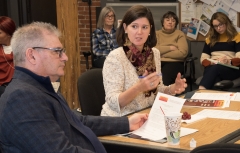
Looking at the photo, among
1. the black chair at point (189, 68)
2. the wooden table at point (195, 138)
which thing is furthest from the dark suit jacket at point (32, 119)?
the black chair at point (189, 68)

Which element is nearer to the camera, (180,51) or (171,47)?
(180,51)

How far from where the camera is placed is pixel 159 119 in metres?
2.25

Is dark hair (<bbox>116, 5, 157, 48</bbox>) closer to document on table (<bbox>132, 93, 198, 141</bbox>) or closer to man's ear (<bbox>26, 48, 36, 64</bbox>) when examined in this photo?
Result: document on table (<bbox>132, 93, 198, 141</bbox>)

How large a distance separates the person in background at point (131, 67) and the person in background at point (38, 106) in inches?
29.7

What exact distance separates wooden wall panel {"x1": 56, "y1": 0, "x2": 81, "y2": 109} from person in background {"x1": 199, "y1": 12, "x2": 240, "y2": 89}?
1546 mm

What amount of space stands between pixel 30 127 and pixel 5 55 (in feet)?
10.5

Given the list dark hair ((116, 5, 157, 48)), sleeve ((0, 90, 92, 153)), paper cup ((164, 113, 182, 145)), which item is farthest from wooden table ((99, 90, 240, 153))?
dark hair ((116, 5, 157, 48))

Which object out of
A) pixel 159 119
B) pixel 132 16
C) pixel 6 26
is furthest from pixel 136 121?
pixel 6 26

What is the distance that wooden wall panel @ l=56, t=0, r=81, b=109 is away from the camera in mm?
4891

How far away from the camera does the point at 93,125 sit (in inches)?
88.2

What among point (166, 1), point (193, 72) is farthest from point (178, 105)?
point (166, 1)

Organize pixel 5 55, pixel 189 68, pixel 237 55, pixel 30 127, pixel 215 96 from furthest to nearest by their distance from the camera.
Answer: pixel 189 68, pixel 237 55, pixel 5 55, pixel 215 96, pixel 30 127

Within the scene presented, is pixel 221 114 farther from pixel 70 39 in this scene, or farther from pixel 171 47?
pixel 171 47

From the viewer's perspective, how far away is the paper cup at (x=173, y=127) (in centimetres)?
195
